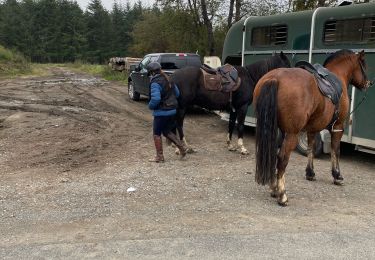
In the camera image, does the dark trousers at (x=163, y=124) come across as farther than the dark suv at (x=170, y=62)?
No

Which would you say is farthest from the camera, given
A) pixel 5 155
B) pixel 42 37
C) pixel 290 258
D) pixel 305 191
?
pixel 42 37

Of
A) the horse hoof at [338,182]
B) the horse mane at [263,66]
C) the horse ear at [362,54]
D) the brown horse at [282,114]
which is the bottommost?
the horse hoof at [338,182]

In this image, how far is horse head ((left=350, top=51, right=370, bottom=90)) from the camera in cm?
680

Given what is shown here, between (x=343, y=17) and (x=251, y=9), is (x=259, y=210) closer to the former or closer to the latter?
(x=343, y=17)

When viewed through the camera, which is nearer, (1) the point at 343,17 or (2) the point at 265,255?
(2) the point at 265,255

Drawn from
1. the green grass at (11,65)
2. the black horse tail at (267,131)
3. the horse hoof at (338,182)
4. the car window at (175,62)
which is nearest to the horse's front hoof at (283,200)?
the black horse tail at (267,131)

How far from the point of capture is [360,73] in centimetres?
684

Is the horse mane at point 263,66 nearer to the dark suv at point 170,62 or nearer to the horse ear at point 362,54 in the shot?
the horse ear at point 362,54

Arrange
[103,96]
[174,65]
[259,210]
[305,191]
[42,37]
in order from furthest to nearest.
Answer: [42,37] < [103,96] < [174,65] < [305,191] < [259,210]

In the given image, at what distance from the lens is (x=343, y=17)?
763 centimetres

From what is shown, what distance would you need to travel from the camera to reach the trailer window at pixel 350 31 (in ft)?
23.7

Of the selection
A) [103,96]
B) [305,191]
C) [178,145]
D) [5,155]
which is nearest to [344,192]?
[305,191]

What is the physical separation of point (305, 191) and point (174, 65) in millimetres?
8644

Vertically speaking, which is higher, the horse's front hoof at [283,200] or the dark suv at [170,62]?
the dark suv at [170,62]
